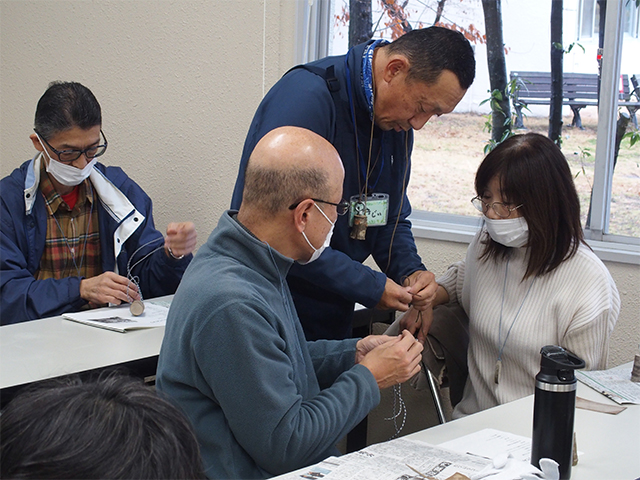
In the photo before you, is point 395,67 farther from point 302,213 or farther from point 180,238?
point 180,238

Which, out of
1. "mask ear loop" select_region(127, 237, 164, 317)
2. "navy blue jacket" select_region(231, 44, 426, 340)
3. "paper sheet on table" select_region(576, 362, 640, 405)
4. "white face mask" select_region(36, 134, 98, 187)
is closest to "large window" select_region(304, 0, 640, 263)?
"navy blue jacket" select_region(231, 44, 426, 340)

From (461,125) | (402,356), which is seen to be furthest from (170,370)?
(461,125)

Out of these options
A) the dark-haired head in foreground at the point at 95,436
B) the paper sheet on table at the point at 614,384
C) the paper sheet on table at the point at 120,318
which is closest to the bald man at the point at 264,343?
the dark-haired head in foreground at the point at 95,436

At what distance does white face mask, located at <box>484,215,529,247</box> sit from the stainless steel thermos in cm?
74

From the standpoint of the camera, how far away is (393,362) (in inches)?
59.2

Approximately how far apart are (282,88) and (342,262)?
1.81 feet

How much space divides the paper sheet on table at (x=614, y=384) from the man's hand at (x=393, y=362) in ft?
1.87

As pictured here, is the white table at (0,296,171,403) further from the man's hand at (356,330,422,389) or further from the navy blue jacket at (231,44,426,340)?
the man's hand at (356,330,422,389)

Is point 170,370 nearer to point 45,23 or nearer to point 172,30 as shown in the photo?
point 172,30

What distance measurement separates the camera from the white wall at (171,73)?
3262 mm

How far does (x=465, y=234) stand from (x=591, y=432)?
134 centimetres

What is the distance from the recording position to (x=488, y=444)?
142cm

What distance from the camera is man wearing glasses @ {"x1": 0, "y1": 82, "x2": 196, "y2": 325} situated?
2.46m

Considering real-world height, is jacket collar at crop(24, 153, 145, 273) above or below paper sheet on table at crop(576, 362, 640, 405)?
above
